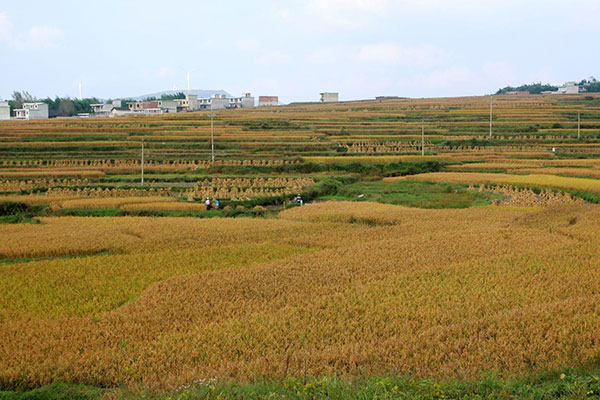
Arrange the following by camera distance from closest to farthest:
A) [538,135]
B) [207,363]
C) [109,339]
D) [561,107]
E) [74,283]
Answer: [207,363], [109,339], [74,283], [538,135], [561,107]

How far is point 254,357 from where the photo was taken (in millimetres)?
7648

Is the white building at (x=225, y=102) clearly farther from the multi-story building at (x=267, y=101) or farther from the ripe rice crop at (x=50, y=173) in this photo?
the ripe rice crop at (x=50, y=173)

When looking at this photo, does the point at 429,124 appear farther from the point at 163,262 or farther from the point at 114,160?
the point at 163,262

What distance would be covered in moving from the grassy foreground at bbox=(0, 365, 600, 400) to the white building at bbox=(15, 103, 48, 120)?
76276 mm

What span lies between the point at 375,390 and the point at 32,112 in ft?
261

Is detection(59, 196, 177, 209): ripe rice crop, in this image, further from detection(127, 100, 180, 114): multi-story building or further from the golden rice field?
detection(127, 100, 180, 114): multi-story building

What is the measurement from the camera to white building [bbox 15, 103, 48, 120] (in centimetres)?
7625

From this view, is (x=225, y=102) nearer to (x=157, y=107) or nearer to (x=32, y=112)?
(x=157, y=107)

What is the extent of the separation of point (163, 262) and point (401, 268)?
203 inches

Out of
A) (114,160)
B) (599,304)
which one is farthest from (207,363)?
(114,160)

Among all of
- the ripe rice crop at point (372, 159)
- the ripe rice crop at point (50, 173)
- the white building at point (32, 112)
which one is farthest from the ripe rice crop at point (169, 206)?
the white building at point (32, 112)

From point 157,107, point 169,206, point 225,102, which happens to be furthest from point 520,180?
point 225,102

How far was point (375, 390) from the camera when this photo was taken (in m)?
6.27

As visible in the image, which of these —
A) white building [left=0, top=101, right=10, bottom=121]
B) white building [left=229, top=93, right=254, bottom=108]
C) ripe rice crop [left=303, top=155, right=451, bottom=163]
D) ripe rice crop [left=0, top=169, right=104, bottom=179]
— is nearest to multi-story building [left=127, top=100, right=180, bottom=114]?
white building [left=229, top=93, right=254, bottom=108]
